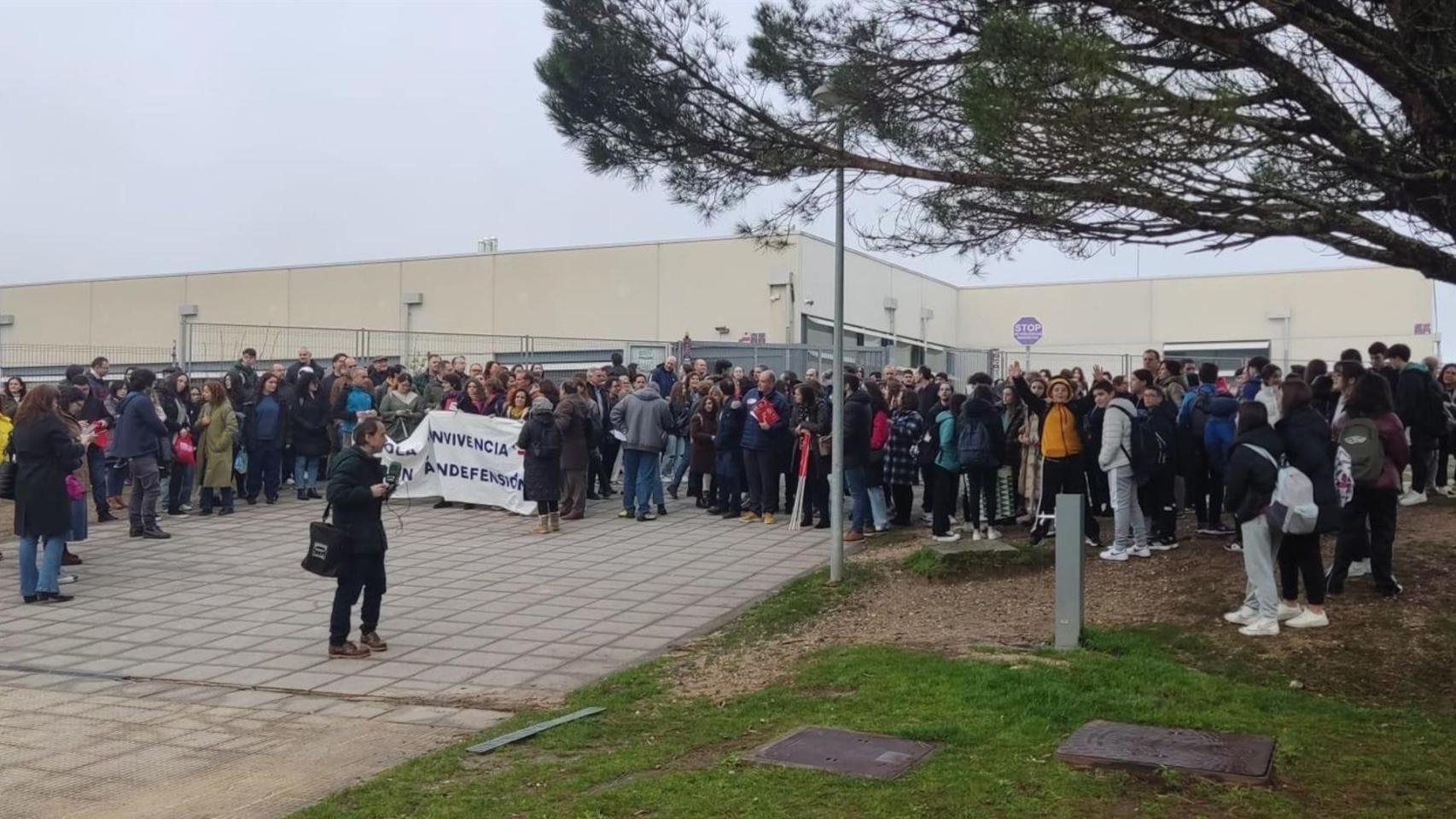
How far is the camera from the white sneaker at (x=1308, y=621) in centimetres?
876

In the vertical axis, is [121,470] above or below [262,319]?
below

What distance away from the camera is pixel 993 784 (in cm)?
565

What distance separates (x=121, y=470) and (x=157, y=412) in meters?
1.29

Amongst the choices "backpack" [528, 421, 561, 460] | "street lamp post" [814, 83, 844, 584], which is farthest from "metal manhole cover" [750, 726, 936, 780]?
"backpack" [528, 421, 561, 460]

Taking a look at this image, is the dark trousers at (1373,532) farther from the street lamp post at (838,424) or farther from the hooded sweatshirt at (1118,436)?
the street lamp post at (838,424)

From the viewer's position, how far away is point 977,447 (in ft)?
43.0

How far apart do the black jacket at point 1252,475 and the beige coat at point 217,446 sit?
12.3m

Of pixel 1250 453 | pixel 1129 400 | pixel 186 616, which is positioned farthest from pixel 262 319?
pixel 1250 453

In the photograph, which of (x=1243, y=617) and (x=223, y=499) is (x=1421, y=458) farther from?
(x=223, y=499)

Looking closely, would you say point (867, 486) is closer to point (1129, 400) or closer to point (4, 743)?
point (1129, 400)

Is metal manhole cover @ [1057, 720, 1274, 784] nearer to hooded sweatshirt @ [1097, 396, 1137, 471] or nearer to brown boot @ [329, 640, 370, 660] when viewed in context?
brown boot @ [329, 640, 370, 660]

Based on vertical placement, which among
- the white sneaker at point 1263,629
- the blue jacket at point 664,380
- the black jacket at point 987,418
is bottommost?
the white sneaker at point 1263,629

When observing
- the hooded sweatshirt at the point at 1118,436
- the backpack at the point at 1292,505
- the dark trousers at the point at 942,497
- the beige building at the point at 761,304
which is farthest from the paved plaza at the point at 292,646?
the beige building at the point at 761,304

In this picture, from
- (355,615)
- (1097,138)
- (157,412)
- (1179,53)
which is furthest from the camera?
(157,412)
